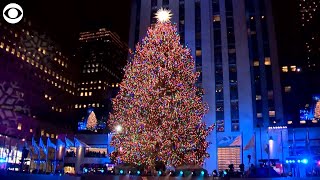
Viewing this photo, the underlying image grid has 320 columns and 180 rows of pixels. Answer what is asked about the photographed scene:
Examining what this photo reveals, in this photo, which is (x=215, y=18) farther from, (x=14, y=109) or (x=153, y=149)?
(x=14, y=109)

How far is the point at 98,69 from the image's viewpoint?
160125mm

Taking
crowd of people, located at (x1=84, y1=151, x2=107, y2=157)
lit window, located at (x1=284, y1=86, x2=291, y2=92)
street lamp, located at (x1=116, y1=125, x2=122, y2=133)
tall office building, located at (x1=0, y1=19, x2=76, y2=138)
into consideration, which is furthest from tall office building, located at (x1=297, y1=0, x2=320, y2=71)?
street lamp, located at (x1=116, y1=125, x2=122, y2=133)

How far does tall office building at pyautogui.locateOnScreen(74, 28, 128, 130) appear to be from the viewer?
484 ft

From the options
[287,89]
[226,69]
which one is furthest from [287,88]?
[226,69]

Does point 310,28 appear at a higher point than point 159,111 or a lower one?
higher

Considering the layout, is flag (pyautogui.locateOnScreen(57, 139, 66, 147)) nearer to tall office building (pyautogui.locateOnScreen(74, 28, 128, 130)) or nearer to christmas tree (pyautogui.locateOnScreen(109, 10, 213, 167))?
christmas tree (pyautogui.locateOnScreen(109, 10, 213, 167))

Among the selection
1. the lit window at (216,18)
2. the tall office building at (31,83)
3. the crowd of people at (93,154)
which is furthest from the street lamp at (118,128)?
the tall office building at (31,83)

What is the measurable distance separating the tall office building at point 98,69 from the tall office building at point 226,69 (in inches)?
3047

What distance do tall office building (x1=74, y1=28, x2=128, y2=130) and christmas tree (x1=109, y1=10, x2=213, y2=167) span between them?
104 meters

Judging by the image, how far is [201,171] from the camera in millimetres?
26688

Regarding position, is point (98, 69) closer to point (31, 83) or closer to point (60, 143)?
point (31, 83)

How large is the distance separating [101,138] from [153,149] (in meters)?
29.0

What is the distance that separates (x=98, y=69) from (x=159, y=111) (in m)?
136

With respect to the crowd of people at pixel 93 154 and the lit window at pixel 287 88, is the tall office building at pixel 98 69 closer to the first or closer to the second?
the lit window at pixel 287 88
